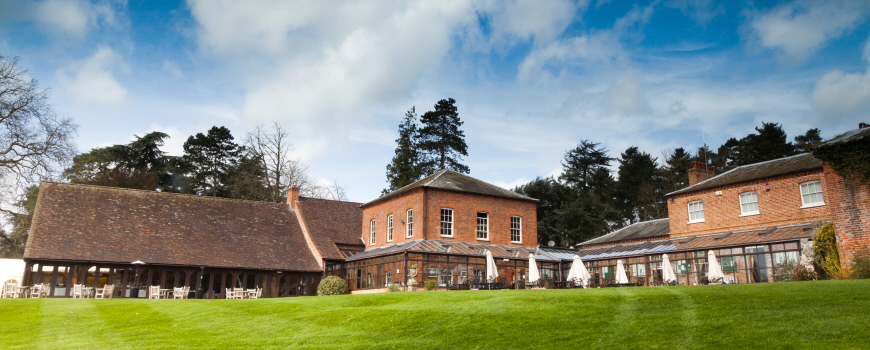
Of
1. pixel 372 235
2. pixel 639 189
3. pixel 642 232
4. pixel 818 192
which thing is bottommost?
pixel 372 235

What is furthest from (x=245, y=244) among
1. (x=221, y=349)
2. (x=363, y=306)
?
(x=221, y=349)

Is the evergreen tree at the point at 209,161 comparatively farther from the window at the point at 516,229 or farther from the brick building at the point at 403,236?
the window at the point at 516,229

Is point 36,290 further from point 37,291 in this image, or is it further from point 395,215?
point 395,215

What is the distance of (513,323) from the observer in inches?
440

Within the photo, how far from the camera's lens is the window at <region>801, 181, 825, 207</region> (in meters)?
23.2

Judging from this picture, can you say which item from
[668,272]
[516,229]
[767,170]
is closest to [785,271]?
[668,272]

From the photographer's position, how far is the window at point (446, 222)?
94.5 ft

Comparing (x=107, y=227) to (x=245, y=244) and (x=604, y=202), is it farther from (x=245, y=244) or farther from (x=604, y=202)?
(x=604, y=202)

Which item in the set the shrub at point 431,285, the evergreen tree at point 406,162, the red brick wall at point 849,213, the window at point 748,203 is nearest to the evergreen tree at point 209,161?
the evergreen tree at point 406,162

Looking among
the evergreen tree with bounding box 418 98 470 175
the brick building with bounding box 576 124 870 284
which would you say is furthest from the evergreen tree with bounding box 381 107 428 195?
the brick building with bounding box 576 124 870 284

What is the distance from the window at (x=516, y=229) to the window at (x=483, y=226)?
1870mm

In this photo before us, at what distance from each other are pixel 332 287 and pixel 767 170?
20781 mm

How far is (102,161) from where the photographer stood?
157ft

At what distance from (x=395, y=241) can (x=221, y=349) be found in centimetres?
1973
